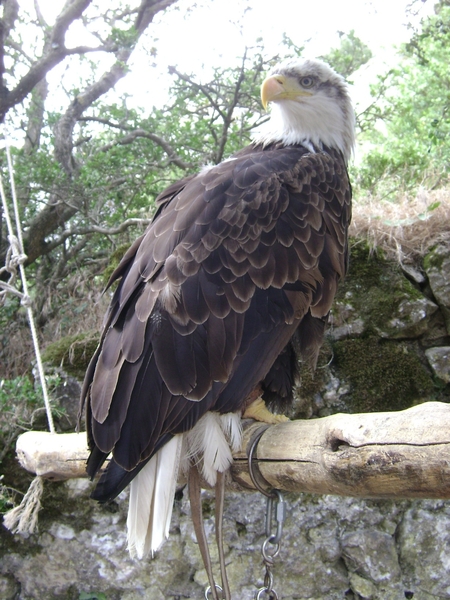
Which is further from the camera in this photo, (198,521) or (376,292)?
(376,292)

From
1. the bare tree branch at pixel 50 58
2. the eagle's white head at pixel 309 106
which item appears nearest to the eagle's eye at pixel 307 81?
the eagle's white head at pixel 309 106

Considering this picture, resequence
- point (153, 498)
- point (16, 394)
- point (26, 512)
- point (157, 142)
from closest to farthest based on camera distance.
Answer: point (153, 498) → point (26, 512) → point (16, 394) → point (157, 142)

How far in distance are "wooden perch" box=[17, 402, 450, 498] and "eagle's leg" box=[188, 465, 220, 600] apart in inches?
7.0

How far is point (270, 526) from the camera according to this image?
1.99 metres

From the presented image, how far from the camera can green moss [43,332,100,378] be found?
4.04 m

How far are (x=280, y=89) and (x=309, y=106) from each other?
18cm

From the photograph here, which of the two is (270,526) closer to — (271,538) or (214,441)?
(271,538)

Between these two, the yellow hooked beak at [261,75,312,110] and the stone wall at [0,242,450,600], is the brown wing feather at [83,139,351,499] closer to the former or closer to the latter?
the yellow hooked beak at [261,75,312,110]

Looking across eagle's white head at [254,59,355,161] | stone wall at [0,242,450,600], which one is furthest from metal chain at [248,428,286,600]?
eagle's white head at [254,59,355,161]

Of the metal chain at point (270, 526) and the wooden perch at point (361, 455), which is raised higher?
the wooden perch at point (361, 455)

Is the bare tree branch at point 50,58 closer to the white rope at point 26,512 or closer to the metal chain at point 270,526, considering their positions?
the white rope at point 26,512

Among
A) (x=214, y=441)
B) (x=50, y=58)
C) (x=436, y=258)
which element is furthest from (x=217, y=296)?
(x=50, y=58)

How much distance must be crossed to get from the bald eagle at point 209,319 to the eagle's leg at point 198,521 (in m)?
0.06

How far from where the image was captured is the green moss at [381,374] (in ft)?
12.3
